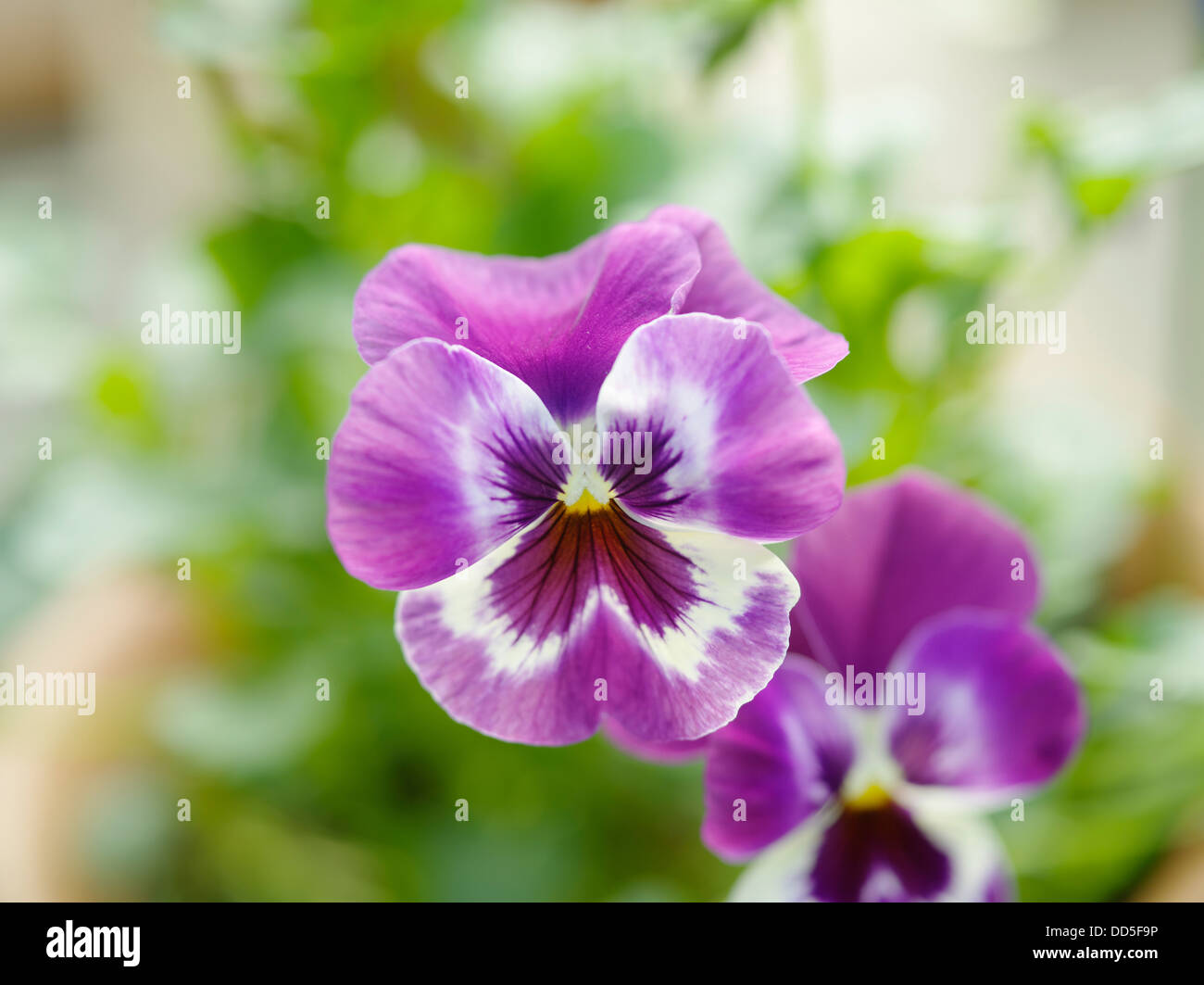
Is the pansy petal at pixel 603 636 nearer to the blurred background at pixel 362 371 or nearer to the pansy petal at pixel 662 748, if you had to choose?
the pansy petal at pixel 662 748

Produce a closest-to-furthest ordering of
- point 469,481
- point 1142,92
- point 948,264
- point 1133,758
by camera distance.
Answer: point 469,481 < point 948,264 < point 1133,758 < point 1142,92

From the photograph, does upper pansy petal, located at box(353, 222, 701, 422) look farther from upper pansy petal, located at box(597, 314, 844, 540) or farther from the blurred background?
the blurred background

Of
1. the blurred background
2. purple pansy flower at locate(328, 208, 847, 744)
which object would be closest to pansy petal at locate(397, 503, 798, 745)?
purple pansy flower at locate(328, 208, 847, 744)

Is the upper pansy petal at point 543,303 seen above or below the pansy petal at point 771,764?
above

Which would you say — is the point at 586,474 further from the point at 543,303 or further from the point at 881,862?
the point at 881,862

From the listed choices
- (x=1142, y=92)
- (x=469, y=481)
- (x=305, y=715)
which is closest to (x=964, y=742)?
(x=469, y=481)

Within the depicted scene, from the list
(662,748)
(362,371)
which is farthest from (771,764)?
(362,371)

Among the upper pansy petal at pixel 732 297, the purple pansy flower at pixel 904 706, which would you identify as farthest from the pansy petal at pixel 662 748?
the upper pansy petal at pixel 732 297
